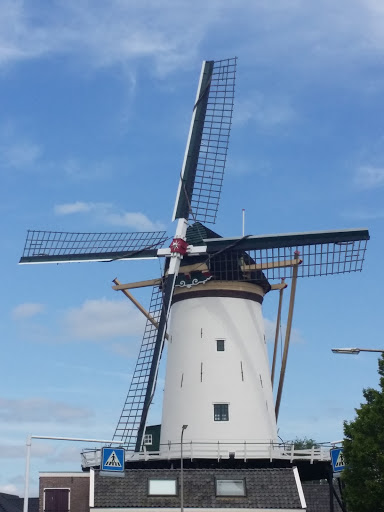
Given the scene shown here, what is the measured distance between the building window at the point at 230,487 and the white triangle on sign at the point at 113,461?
501 centimetres

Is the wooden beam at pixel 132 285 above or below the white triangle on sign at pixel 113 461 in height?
above

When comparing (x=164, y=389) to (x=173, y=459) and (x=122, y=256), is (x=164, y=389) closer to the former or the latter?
(x=173, y=459)

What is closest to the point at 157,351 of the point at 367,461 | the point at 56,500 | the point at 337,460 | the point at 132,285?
the point at 132,285

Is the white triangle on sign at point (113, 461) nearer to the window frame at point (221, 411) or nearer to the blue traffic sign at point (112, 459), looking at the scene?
the blue traffic sign at point (112, 459)

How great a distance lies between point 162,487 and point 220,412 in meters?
6.46

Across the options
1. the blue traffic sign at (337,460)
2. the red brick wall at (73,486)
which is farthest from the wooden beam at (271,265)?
the red brick wall at (73,486)

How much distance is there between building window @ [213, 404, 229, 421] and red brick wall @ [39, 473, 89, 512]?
781 centimetres

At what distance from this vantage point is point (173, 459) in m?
47.9

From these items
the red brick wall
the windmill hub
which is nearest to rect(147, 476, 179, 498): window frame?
the red brick wall

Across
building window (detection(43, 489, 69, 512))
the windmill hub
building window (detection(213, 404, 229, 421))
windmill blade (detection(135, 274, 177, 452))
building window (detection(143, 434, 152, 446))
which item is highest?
the windmill hub

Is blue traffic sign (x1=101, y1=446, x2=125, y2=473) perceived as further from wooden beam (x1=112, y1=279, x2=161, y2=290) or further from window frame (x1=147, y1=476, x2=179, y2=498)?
wooden beam (x1=112, y1=279, x2=161, y2=290)

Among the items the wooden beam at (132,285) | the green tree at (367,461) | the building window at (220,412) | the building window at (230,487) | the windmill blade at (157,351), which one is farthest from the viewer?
the wooden beam at (132,285)

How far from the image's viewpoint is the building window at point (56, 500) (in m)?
45.4

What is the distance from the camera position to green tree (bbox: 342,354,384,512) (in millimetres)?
35875
